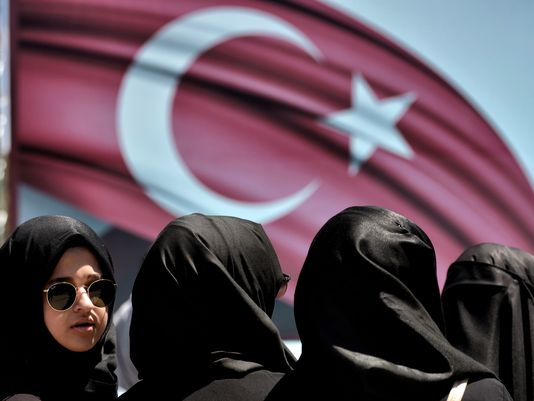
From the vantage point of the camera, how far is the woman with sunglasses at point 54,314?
1.99 meters

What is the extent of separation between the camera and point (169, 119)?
15.9 ft

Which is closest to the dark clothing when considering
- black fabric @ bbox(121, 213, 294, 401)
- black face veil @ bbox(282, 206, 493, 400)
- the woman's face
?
black fabric @ bbox(121, 213, 294, 401)

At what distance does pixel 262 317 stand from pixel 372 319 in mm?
316

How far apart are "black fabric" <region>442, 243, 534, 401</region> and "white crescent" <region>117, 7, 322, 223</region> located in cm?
260

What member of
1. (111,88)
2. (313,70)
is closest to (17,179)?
(111,88)

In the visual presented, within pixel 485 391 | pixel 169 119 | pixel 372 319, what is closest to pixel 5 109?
pixel 169 119

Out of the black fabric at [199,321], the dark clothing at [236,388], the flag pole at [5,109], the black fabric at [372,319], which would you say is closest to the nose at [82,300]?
the black fabric at [199,321]

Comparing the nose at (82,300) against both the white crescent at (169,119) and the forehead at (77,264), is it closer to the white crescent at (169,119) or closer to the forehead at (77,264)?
the forehead at (77,264)

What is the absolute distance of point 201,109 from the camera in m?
4.96

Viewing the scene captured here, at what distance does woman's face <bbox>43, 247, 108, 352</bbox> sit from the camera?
6.52 ft

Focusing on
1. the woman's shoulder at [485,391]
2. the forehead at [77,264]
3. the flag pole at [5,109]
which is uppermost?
the woman's shoulder at [485,391]

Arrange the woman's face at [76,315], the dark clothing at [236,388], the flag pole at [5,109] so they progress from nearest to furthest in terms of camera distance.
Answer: the dark clothing at [236,388] < the woman's face at [76,315] < the flag pole at [5,109]

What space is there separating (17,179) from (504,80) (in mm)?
2900

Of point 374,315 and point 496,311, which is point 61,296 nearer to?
point 374,315
